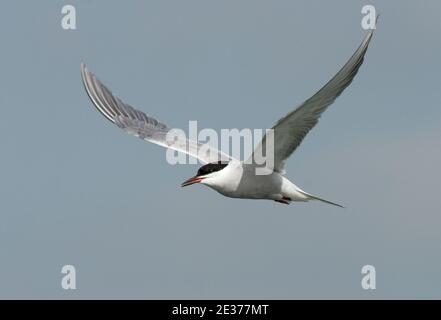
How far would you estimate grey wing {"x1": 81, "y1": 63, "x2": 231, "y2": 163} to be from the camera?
1507 cm

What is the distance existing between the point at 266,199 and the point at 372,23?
3.85m

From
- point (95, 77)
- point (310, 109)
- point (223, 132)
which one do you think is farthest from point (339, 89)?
point (95, 77)

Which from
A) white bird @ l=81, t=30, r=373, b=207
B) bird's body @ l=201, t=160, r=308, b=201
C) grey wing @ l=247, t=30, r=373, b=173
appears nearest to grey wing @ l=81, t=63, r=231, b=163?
white bird @ l=81, t=30, r=373, b=207

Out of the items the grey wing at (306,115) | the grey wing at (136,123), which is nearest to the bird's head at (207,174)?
the grey wing at (306,115)

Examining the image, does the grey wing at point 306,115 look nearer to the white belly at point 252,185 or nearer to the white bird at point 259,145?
the white bird at point 259,145

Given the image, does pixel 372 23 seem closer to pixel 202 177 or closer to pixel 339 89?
pixel 339 89

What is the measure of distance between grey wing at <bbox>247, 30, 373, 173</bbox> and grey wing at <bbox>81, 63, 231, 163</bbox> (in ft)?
6.80

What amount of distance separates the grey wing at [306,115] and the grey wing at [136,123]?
2072 mm

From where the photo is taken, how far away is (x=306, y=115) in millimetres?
12188

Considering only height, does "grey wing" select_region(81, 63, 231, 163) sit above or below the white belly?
above

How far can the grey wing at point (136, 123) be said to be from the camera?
15.1m

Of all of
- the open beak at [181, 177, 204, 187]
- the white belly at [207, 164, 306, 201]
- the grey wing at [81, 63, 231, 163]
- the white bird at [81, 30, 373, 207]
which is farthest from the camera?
the grey wing at [81, 63, 231, 163]

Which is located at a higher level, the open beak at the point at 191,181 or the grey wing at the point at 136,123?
the grey wing at the point at 136,123

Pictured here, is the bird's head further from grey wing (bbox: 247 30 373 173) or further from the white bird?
grey wing (bbox: 247 30 373 173)
